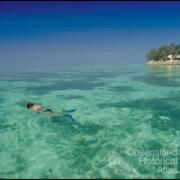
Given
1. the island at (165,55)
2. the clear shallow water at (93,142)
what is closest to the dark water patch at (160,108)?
the clear shallow water at (93,142)

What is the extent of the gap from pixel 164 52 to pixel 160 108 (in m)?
68.4

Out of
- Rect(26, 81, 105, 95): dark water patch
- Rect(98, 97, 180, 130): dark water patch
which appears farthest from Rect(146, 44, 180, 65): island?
Rect(98, 97, 180, 130): dark water patch

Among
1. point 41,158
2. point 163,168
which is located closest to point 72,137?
point 41,158

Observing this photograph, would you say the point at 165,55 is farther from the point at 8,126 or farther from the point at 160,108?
the point at 8,126

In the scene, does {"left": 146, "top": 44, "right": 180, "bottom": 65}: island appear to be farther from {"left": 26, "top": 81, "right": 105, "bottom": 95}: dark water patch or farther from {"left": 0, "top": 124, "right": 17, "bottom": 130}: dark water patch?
{"left": 0, "top": 124, "right": 17, "bottom": 130}: dark water patch

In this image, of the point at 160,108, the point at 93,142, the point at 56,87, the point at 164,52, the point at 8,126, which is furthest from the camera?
the point at 164,52

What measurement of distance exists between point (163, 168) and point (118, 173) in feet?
4.55

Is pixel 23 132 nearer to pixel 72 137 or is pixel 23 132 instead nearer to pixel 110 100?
pixel 72 137

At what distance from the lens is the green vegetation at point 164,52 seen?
246 feet

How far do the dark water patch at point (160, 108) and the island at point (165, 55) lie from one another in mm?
64054

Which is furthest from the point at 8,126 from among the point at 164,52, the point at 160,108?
the point at 164,52

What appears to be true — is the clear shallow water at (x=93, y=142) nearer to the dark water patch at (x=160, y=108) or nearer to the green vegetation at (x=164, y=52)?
the dark water patch at (x=160, y=108)

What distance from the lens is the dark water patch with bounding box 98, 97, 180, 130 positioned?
985 centimetres

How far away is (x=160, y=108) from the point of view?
1257cm
